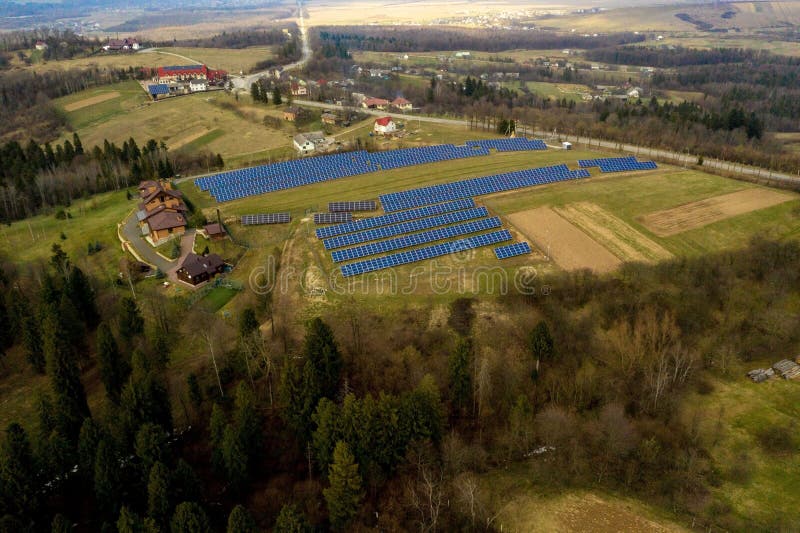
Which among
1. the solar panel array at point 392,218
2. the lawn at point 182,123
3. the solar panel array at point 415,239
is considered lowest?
the solar panel array at point 415,239

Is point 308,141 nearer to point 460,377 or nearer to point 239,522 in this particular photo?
point 460,377

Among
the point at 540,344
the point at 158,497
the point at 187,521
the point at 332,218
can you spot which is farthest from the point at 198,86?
the point at 187,521

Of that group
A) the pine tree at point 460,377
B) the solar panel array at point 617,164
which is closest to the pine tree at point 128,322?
the pine tree at point 460,377

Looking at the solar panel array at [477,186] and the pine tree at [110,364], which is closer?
the pine tree at [110,364]

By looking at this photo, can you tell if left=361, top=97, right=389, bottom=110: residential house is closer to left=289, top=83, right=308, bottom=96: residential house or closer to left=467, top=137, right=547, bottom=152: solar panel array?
left=289, top=83, right=308, bottom=96: residential house

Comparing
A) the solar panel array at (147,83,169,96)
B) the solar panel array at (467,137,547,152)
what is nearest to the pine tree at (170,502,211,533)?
the solar panel array at (467,137,547,152)

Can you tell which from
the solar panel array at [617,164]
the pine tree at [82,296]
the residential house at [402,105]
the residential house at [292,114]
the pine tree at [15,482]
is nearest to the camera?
the pine tree at [15,482]

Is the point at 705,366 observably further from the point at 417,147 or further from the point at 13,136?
the point at 13,136

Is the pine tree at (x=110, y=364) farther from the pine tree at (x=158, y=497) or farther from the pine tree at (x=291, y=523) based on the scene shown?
the pine tree at (x=291, y=523)
